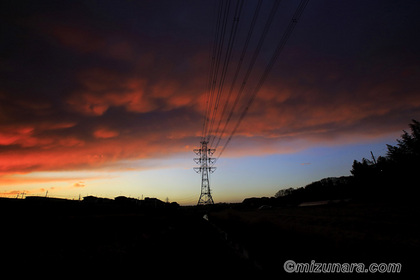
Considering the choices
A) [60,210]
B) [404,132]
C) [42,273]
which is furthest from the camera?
[404,132]

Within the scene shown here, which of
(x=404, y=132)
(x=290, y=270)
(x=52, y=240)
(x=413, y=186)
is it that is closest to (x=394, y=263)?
(x=290, y=270)

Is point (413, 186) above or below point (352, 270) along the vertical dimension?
above

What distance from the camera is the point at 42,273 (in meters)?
7.46

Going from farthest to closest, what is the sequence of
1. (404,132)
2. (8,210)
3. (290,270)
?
(404,132), (8,210), (290,270)

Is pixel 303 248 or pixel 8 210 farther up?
pixel 8 210

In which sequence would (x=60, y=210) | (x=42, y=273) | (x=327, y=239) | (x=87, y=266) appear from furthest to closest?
(x=60, y=210) → (x=327, y=239) → (x=87, y=266) → (x=42, y=273)

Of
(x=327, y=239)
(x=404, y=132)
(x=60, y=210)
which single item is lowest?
(x=327, y=239)

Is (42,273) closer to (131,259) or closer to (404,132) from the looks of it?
(131,259)

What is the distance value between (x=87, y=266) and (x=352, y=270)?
1013 centimetres

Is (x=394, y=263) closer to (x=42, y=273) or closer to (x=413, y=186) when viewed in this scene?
(x=42, y=273)

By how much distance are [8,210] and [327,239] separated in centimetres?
2572

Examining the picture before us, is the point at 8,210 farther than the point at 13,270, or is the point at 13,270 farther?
the point at 8,210

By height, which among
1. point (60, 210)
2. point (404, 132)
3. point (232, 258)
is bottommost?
point (232, 258)

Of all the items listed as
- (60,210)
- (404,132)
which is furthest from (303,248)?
(404,132)
